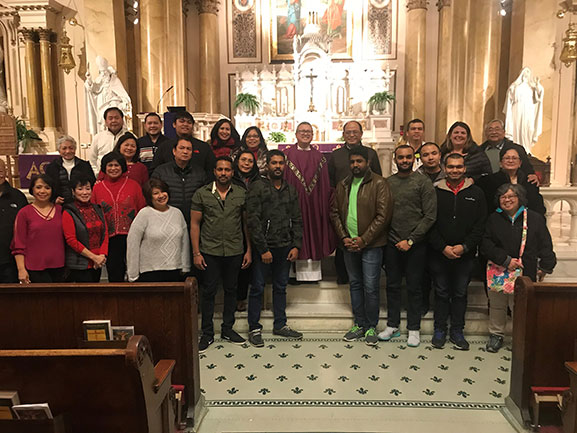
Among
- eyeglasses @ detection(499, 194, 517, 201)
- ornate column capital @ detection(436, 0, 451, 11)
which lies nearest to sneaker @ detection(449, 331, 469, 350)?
eyeglasses @ detection(499, 194, 517, 201)

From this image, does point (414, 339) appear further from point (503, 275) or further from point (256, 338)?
point (256, 338)

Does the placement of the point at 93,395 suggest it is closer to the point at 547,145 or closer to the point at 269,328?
the point at 269,328

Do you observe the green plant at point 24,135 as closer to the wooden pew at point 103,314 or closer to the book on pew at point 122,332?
the wooden pew at point 103,314

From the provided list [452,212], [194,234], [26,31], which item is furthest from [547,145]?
[26,31]

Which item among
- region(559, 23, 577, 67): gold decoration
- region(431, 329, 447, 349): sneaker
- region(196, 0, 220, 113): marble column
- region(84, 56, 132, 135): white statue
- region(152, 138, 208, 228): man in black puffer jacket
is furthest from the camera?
region(196, 0, 220, 113): marble column

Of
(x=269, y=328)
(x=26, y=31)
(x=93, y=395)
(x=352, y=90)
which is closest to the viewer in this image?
(x=93, y=395)

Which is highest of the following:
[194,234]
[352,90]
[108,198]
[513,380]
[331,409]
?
[352,90]

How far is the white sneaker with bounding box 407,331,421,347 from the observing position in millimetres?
4094

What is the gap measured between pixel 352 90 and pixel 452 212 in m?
9.70

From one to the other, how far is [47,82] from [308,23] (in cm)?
742

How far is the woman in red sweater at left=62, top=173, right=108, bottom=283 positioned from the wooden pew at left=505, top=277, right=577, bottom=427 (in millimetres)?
→ 3232

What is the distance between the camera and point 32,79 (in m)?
10.3

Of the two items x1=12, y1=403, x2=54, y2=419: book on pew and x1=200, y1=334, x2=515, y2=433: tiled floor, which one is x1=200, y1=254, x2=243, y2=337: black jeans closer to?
x1=200, y1=334, x2=515, y2=433: tiled floor

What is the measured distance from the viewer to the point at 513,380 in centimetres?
307
